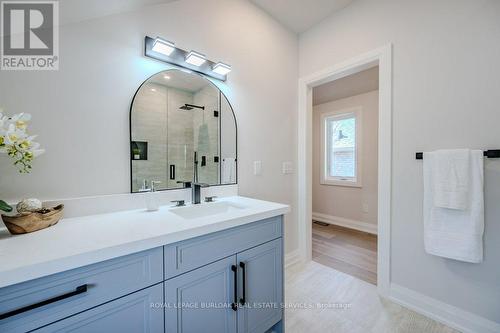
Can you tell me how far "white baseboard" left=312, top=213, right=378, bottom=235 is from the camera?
3.37 meters

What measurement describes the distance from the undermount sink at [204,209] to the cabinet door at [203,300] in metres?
0.39

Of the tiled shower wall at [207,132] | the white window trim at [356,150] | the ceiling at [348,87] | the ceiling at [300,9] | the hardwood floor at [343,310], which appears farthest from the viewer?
the white window trim at [356,150]

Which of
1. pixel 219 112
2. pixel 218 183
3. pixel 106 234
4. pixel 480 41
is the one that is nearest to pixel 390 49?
pixel 480 41

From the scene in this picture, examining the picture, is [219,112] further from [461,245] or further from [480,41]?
[461,245]

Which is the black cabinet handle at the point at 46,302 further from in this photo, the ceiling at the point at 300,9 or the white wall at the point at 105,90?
the ceiling at the point at 300,9

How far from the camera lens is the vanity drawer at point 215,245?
34.9 inches

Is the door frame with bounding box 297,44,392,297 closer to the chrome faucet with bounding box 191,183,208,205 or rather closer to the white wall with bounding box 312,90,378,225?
the chrome faucet with bounding box 191,183,208,205

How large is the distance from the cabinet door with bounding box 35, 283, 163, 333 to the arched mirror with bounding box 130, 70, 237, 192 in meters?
0.70

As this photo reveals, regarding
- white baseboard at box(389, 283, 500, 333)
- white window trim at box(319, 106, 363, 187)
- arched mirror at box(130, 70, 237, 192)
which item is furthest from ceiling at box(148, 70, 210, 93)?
white window trim at box(319, 106, 363, 187)

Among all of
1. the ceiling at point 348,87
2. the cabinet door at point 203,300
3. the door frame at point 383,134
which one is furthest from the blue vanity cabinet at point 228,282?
the ceiling at point 348,87

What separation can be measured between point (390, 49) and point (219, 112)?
151 cm

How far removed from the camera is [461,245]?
1.34m

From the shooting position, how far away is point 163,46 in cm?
139

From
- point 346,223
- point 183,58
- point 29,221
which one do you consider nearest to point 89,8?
point 183,58
